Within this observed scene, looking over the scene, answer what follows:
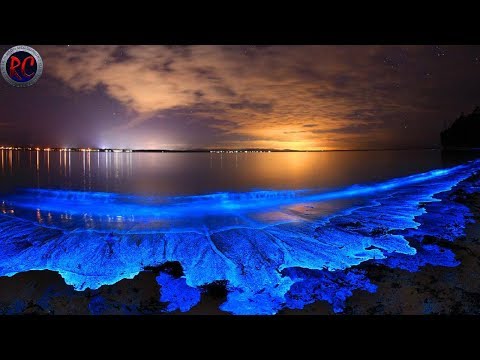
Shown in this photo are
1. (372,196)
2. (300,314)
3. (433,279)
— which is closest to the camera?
(300,314)

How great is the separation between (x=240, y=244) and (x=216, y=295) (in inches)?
46.9

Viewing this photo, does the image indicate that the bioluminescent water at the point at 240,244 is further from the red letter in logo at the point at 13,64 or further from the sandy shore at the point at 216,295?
the red letter in logo at the point at 13,64

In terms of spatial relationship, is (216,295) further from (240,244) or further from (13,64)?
(13,64)

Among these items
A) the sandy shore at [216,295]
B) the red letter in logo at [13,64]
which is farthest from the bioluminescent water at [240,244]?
the red letter in logo at [13,64]

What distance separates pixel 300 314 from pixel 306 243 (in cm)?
148

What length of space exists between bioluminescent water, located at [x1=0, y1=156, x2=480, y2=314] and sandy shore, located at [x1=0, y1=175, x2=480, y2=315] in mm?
86

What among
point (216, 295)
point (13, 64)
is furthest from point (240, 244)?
point (13, 64)

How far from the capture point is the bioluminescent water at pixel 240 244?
11.7 ft

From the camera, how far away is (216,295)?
11.2 feet

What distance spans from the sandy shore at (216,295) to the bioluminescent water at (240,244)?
0.28ft

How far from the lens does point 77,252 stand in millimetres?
4293
